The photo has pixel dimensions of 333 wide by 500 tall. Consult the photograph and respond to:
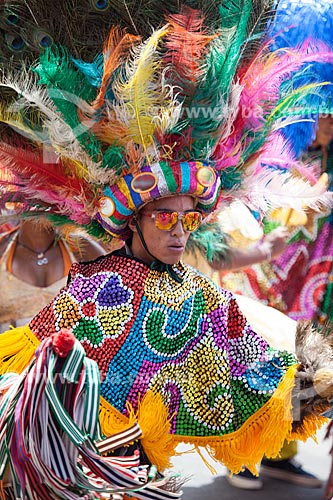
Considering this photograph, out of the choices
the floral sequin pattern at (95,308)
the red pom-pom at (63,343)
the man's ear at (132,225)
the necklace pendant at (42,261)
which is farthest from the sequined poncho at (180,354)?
the necklace pendant at (42,261)

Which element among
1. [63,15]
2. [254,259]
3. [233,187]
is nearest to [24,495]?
[233,187]

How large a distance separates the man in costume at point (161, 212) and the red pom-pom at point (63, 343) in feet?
1.48

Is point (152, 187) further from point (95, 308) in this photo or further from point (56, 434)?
point (56, 434)

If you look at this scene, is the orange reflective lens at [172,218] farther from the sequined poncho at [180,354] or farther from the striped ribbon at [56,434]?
the striped ribbon at [56,434]

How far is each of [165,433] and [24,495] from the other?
0.67 meters

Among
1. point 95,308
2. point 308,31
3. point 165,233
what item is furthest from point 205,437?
point 308,31

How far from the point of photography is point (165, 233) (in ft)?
10.7

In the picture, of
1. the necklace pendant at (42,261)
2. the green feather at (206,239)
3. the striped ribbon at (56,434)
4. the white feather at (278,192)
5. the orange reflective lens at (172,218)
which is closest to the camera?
the striped ribbon at (56,434)

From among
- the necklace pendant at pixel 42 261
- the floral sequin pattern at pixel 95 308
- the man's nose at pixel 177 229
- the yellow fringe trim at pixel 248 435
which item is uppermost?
the man's nose at pixel 177 229

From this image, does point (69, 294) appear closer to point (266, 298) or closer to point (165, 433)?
point (165, 433)

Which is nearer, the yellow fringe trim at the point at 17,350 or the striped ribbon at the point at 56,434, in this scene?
the striped ribbon at the point at 56,434

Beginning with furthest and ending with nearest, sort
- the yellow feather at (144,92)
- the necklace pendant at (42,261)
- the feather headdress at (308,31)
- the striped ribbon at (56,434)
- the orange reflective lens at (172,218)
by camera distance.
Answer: the necklace pendant at (42,261), the feather headdress at (308,31), the orange reflective lens at (172,218), the yellow feather at (144,92), the striped ribbon at (56,434)

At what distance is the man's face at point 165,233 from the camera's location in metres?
3.27

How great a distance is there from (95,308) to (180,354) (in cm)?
39
